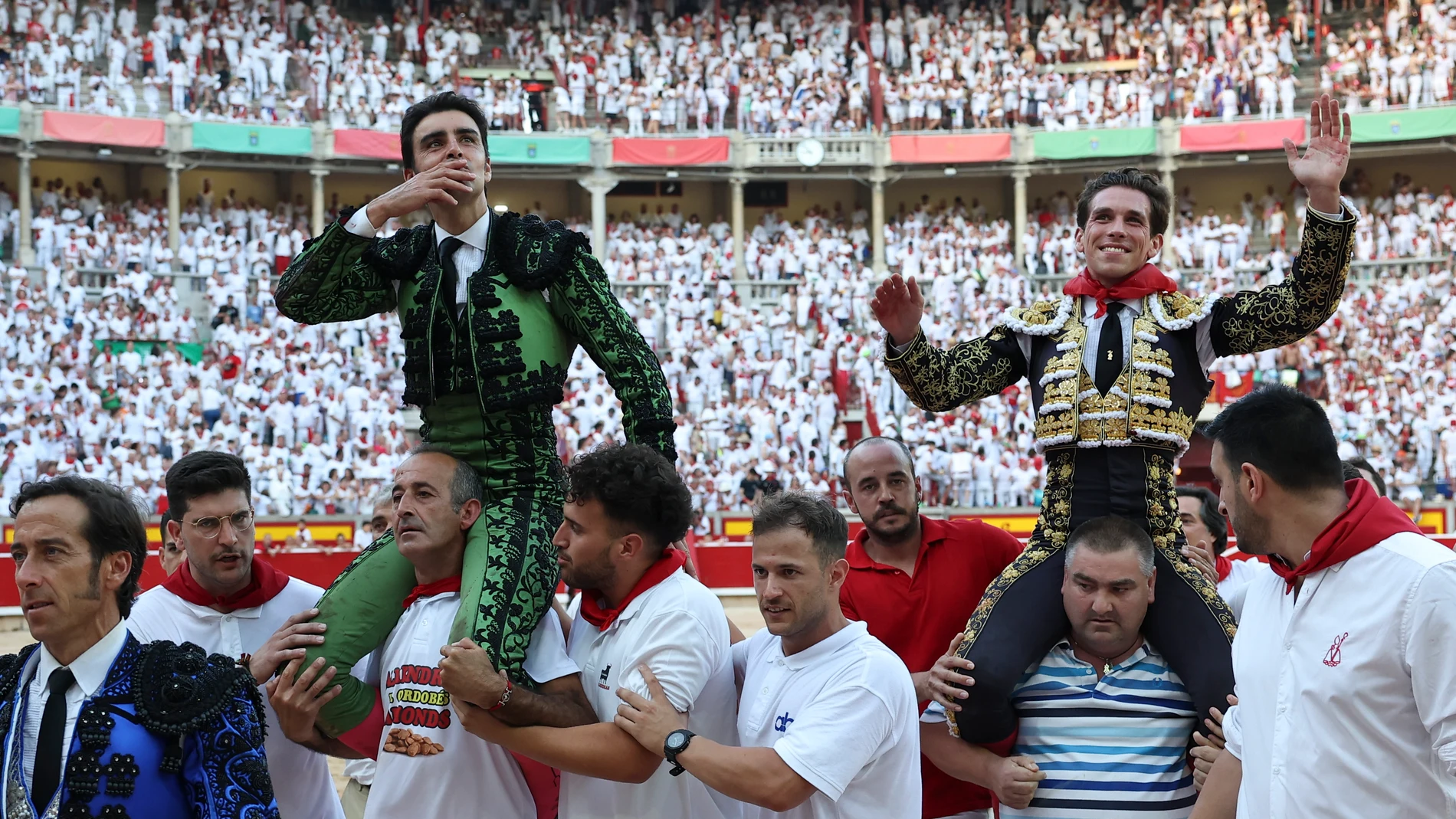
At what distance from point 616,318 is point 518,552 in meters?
0.60

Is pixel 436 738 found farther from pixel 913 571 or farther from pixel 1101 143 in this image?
pixel 1101 143

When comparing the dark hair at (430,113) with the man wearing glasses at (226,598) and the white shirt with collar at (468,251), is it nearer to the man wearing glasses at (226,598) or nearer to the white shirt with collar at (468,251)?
the white shirt with collar at (468,251)

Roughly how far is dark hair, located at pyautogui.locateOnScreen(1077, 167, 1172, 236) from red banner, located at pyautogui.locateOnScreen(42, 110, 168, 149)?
922 inches

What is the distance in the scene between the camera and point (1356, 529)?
2.68 meters

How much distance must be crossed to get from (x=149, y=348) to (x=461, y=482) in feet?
62.2

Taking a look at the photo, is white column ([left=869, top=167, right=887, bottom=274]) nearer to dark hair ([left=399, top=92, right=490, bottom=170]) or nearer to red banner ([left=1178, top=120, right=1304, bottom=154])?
red banner ([left=1178, top=120, right=1304, bottom=154])

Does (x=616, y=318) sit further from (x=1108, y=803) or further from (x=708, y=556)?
(x=708, y=556)

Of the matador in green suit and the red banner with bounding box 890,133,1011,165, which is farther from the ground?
the red banner with bounding box 890,133,1011,165

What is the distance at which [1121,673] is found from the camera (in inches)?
134

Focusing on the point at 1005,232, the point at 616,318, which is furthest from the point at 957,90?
the point at 616,318

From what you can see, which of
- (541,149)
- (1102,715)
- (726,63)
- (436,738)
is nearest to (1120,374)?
(1102,715)

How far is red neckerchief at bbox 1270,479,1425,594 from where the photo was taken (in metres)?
2.67

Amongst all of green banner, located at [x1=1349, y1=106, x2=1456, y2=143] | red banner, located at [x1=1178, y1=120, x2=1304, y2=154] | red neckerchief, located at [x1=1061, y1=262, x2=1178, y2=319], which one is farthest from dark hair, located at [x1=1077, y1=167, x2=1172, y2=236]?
green banner, located at [x1=1349, y1=106, x2=1456, y2=143]

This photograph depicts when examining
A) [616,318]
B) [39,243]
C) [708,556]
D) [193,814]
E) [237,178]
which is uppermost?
[237,178]
